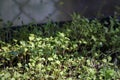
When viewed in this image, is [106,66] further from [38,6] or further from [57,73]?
[38,6]

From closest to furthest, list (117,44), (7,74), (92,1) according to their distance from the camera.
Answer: (7,74) < (117,44) < (92,1)

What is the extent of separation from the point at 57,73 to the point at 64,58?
0.12m

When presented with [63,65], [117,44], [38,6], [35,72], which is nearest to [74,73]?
[63,65]

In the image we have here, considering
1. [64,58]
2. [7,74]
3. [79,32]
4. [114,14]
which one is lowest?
[7,74]

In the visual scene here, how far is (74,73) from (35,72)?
0.61 feet

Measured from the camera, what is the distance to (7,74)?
138 centimetres

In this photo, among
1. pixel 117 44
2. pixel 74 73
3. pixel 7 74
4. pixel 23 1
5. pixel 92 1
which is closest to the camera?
pixel 7 74

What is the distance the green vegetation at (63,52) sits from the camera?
1.45 metres

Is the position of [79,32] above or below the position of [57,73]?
above

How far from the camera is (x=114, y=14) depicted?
1965 millimetres

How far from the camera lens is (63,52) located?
159 centimetres

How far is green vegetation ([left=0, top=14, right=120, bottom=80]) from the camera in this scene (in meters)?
1.45

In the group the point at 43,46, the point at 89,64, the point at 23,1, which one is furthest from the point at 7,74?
the point at 23,1

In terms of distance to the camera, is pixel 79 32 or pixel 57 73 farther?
pixel 79 32
